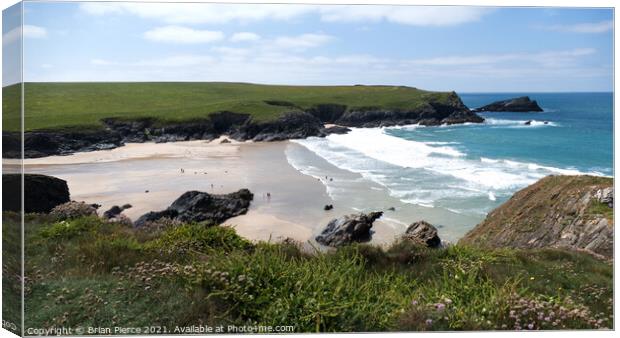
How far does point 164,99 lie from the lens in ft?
42.9

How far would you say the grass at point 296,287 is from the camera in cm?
728

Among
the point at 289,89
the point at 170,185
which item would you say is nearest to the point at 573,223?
the point at 289,89

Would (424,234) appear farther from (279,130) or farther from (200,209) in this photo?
(279,130)

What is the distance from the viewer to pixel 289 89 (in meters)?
11.1

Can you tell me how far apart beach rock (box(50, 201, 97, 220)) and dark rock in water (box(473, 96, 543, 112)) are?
25.9 feet

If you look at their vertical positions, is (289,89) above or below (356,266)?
above

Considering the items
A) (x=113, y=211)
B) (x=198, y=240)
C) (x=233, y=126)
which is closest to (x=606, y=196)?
(x=198, y=240)

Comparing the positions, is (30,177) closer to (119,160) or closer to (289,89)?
(119,160)

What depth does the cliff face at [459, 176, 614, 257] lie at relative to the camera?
30.8ft

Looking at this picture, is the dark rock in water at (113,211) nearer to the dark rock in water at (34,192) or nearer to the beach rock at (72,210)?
the beach rock at (72,210)

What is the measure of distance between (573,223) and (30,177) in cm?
939

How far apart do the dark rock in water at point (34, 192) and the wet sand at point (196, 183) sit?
155 mm

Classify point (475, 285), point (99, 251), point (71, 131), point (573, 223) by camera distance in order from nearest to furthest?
point (475, 285) → point (99, 251) → point (573, 223) → point (71, 131)

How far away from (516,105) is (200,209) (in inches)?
262
